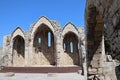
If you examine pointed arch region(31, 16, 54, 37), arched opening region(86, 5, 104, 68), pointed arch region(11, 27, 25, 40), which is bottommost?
arched opening region(86, 5, 104, 68)

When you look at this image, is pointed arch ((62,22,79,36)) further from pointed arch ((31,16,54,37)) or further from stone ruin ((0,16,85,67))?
pointed arch ((31,16,54,37))

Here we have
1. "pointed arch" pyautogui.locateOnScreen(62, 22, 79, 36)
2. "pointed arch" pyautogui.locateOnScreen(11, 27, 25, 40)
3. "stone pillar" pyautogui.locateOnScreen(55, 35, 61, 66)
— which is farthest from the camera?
"pointed arch" pyautogui.locateOnScreen(11, 27, 25, 40)

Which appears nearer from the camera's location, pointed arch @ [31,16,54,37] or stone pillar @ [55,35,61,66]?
stone pillar @ [55,35,61,66]

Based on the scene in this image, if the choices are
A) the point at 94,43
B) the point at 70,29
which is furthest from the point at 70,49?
the point at 94,43

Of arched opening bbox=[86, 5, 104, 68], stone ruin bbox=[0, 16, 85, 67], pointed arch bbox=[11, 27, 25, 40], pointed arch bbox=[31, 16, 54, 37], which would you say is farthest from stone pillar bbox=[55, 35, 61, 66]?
arched opening bbox=[86, 5, 104, 68]

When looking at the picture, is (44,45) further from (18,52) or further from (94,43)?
(94,43)

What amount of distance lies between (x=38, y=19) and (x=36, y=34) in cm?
256

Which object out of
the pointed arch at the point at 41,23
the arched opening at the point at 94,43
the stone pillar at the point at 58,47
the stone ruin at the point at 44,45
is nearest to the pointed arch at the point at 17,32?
the stone ruin at the point at 44,45

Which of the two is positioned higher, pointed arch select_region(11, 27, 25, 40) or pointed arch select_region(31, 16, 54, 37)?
pointed arch select_region(31, 16, 54, 37)

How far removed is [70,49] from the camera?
3106 centimetres

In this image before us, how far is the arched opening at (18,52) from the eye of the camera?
30375mm

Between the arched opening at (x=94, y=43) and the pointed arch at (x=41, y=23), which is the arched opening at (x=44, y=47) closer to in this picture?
the pointed arch at (x=41, y=23)

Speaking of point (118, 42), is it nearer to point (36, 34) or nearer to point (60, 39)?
point (60, 39)

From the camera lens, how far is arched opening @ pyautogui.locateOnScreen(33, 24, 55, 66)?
101 feet
